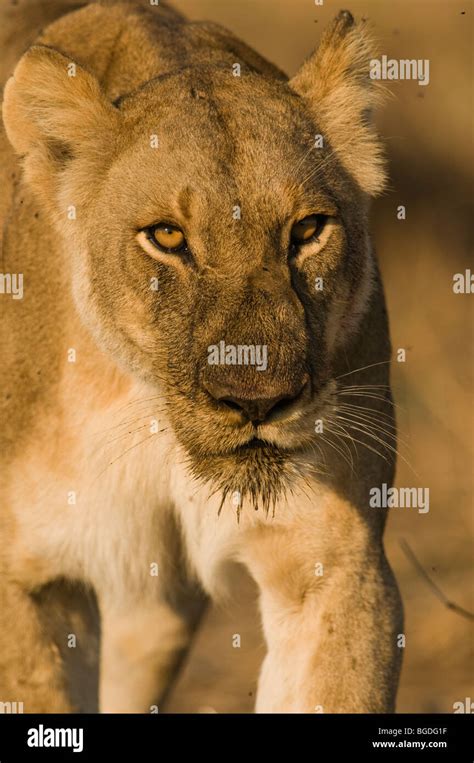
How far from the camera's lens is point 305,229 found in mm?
4035

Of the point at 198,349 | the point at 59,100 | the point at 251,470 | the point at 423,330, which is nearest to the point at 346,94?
the point at 59,100

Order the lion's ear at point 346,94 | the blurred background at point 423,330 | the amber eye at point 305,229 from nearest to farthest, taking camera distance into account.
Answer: the amber eye at point 305,229
the lion's ear at point 346,94
the blurred background at point 423,330

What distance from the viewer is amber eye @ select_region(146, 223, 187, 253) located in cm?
395

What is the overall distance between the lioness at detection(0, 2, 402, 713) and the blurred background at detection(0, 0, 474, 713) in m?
0.72

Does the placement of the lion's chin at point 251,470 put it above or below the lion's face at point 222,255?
below

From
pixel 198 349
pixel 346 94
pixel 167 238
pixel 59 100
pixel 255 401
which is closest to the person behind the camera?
pixel 255 401

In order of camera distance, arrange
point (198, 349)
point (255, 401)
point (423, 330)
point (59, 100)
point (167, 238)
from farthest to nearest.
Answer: point (423, 330), point (59, 100), point (167, 238), point (198, 349), point (255, 401)

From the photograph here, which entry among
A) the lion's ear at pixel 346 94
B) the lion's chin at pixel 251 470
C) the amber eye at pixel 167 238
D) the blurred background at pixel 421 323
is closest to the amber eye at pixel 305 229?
the amber eye at pixel 167 238

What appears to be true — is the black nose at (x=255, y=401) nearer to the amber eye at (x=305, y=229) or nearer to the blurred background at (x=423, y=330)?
the amber eye at (x=305, y=229)

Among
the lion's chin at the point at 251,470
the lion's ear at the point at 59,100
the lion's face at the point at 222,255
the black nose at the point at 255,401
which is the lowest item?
the lion's chin at the point at 251,470

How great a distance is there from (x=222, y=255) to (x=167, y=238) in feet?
0.62

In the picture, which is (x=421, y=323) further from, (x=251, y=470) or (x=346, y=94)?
(x=251, y=470)

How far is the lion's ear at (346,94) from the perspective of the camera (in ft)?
14.6

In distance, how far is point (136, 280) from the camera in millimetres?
4070
